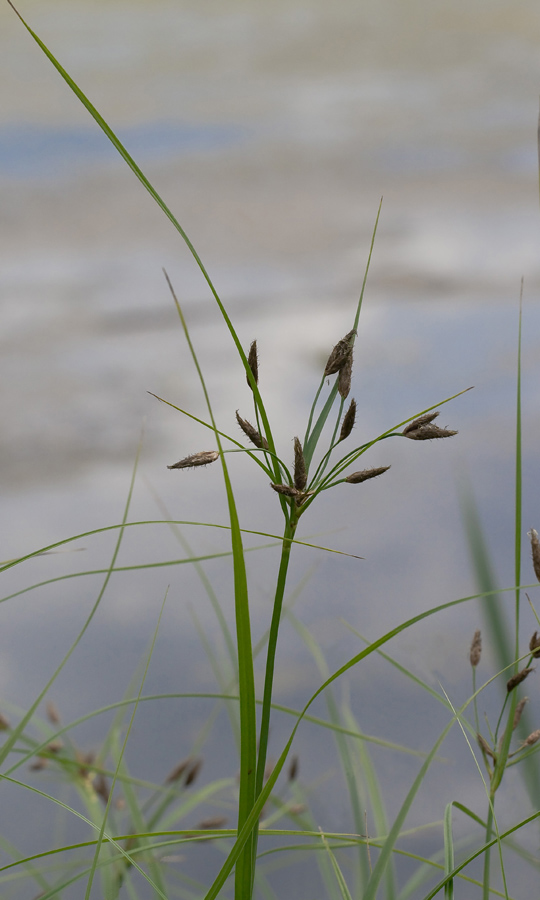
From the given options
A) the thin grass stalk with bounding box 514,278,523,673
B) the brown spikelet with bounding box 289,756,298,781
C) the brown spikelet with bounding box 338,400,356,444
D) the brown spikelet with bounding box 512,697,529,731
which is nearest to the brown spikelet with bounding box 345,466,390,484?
the brown spikelet with bounding box 338,400,356,444

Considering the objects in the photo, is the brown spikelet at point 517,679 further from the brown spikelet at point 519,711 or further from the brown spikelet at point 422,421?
the brown spikelet at point 422,421

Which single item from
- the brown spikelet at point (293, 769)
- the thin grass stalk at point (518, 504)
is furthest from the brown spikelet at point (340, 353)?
the brown spikelet at point (293, 769)

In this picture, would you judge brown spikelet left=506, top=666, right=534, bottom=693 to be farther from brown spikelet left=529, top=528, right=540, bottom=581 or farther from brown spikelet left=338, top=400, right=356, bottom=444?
brown spikelet left=338, top=400, right=356, bottom=444

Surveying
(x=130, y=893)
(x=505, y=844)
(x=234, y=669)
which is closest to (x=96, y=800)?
(x=130, y=893)

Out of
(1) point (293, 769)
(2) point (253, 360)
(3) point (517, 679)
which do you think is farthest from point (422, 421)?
(1) point (293, 769)

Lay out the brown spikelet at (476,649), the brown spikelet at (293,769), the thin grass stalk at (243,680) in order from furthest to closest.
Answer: the brown spikelet at (293,769) < the brown spikelet at (476,649) < the thin grass stalk at (243,680)

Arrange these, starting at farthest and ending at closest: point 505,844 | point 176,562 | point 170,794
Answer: point 170,794
point 505,844
point 176,562

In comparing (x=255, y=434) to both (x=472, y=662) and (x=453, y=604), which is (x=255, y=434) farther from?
(x=472, y=662)
